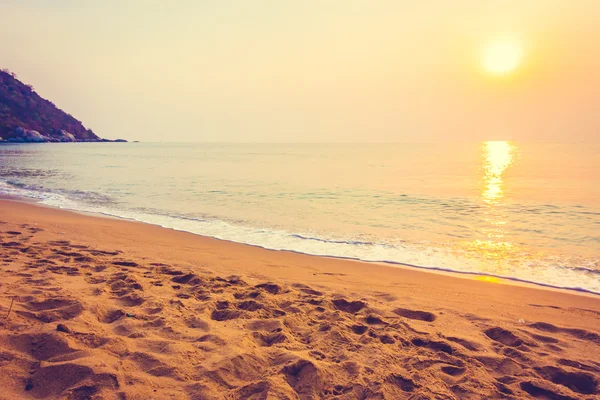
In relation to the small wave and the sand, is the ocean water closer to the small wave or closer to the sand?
the small wave

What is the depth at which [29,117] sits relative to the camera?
109312 mm

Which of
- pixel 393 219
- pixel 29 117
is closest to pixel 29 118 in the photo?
pixel 29 117

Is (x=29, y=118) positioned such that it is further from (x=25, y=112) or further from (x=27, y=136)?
(x=27, y=136)

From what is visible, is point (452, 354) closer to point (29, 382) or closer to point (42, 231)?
point (29, 382)

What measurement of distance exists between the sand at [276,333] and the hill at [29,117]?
111 metres

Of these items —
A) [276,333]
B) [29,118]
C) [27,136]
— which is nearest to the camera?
[276,333]

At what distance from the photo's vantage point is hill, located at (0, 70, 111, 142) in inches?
3824

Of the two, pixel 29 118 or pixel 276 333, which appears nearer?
pixel 276 333

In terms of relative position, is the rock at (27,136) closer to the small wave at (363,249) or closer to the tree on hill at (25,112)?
the tree on hill at (25,112)

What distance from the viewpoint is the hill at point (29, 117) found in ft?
319

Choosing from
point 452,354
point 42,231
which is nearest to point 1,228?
point 42,231

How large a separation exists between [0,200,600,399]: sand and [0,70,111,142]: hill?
11138 cm

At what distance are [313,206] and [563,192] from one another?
1271 centimetres

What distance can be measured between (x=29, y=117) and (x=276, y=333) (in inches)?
5169
